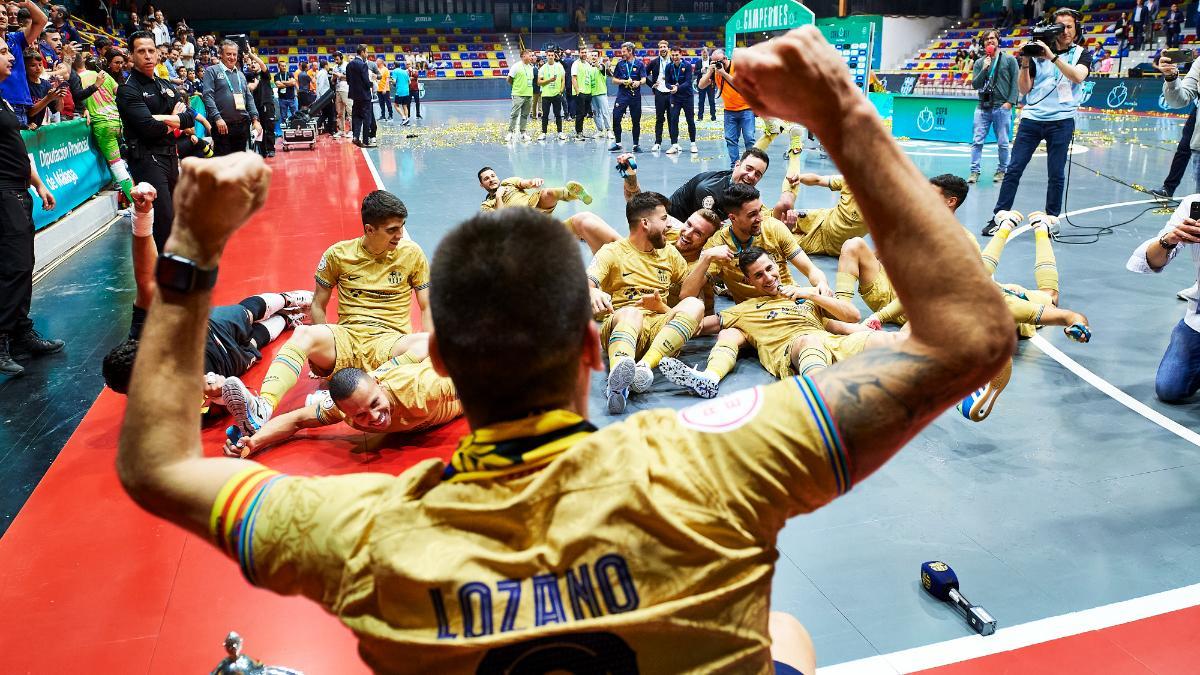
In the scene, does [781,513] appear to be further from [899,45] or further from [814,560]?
[899,45]

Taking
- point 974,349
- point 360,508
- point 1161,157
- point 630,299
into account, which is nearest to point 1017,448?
point 630,299

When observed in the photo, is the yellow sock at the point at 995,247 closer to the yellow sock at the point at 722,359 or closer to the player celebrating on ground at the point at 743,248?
the player celebrating on ground at the point at 743,248

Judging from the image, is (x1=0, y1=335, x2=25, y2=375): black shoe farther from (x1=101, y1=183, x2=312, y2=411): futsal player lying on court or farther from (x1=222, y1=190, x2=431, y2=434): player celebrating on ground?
(x1=222, y1=190, x2=431, y2=434): player celebrating on ground

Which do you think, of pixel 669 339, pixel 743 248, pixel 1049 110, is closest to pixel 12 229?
pixel 669 339

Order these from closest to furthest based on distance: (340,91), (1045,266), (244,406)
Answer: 1. (244,406)
2. (1045,266)
3. (340,91)

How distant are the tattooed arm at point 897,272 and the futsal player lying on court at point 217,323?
8.40ft

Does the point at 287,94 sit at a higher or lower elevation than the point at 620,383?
higher

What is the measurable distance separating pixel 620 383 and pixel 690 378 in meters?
0.49

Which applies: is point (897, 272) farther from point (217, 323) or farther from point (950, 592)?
point (217, 323)

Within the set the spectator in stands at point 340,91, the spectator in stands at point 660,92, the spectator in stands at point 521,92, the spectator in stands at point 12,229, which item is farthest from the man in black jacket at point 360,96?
the spectator in stands at point 12,229

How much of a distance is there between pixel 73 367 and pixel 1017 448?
5.67 m

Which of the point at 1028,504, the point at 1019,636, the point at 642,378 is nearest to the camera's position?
the point at 1019,636

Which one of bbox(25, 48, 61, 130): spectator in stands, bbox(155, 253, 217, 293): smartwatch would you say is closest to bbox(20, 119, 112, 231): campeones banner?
bbox(25, 48, 61, 130): spectator in stands

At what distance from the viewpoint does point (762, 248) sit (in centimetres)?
576
